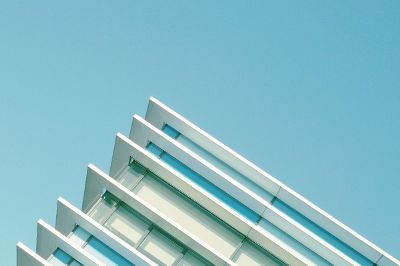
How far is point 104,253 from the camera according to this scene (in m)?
19.8

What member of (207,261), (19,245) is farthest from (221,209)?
(19,245)

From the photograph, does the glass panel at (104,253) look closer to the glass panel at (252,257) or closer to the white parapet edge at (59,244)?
the white parapet edge at (59,244)

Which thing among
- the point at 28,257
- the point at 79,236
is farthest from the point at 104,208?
the point at 28,257

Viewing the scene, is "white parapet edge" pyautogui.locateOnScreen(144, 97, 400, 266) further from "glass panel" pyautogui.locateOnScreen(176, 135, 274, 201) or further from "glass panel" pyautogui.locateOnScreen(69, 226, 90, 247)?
"glass panel" pyautogui.locateOnScreen(69, 226, 90, 247)

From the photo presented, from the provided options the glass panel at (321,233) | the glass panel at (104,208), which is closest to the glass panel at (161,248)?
the glass panel at (104,208)

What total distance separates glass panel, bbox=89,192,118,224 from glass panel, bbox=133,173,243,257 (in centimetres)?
114

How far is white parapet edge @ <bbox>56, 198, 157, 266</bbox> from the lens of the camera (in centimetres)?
1897

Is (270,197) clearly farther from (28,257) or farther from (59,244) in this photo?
(28,257)

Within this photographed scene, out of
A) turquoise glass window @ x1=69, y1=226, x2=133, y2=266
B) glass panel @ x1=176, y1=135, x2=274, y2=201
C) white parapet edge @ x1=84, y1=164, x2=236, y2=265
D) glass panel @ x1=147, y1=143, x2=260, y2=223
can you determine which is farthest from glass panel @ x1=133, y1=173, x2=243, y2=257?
turquoise glass window @ x1=69, y1=226, x2=133, y2=266

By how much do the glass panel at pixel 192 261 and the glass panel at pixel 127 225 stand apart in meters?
2.01

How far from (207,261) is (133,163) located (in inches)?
223

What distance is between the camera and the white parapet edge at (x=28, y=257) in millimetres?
18000

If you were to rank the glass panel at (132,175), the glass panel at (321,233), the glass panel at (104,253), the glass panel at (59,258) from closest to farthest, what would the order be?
the glass panel at (59,258) → the glass panel at (104,253) → the glass panel at (321,233) → the glass panel at (132,175)

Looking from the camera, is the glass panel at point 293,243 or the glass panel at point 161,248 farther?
the glass panel at point 293,243
